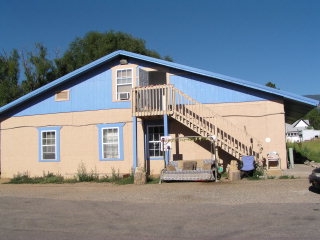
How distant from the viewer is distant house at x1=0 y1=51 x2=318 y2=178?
1716 cm

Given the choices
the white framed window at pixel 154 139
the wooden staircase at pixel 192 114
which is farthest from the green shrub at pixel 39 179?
the wooden staircase at pixel 192 114

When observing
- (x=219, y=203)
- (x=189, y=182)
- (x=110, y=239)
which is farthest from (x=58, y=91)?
(x=110, y=239)

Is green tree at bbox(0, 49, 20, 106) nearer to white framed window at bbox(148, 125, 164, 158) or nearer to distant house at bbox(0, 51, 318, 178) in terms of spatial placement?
distant house at bbox(0, 51, 318, 178)

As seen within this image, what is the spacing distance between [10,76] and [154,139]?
1752 centimetres

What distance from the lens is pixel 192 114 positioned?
17.7 metres

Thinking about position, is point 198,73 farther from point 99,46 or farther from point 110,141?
point 99,46

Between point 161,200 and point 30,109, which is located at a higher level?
point 30,109

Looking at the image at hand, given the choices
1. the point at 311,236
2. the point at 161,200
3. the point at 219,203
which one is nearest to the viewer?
the point at 311,236

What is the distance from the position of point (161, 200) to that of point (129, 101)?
8.17 meters

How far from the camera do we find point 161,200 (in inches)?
457

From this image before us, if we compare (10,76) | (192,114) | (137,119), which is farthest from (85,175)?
(10,76)

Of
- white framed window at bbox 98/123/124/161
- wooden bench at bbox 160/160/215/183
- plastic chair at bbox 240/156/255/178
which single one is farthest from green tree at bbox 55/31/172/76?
plastic chair at bbox 240/156/255/178

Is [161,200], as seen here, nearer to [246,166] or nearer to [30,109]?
[246,166]

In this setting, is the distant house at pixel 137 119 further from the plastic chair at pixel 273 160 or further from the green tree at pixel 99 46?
the green tree at pixel 99 46
